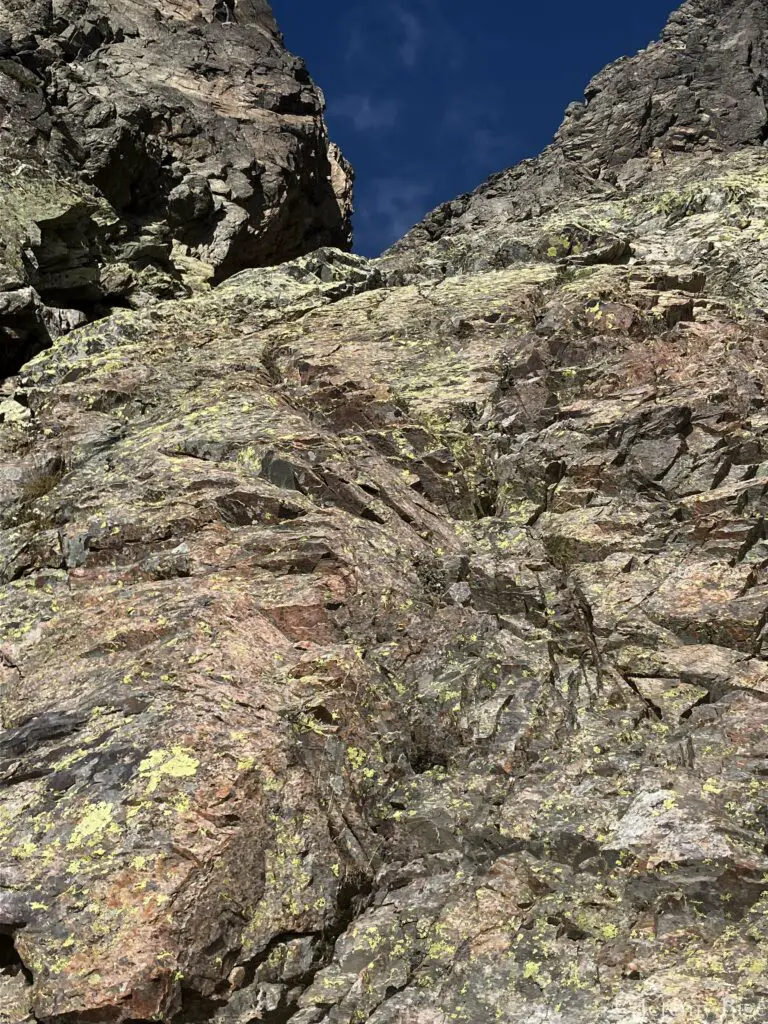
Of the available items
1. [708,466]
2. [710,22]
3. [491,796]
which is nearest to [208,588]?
[491,796]

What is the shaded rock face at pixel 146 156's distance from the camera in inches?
1278

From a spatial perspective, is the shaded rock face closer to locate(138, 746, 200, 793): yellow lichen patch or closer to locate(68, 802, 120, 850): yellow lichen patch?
locate(138, 746, 200, 793): yellow lichen patch

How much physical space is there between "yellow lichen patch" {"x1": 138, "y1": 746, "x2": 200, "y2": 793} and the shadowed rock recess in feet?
0.19

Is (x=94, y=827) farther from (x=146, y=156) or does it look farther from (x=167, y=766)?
(x=146, y=156)

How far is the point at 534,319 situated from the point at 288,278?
454 inches

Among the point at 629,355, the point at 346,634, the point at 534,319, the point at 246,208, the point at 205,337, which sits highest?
the point at 246,208

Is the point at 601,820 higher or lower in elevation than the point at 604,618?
lower

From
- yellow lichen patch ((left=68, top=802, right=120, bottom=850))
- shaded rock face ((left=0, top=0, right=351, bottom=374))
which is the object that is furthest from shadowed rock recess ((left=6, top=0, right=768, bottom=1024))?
shaded rock face ((left=0, top=0, right=351, bottom=374))

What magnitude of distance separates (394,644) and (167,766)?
15.7 ft

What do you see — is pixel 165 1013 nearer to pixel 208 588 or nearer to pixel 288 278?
pixel 208 588

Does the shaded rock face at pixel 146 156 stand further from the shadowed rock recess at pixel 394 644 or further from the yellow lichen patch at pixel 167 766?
the yellow lichen patch at pixel 167 766

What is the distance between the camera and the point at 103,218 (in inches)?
→ 1401

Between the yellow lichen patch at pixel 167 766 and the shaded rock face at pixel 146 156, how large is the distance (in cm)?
2000

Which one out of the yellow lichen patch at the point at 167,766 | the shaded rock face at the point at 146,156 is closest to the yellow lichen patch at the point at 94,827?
the yellow lichen patch at the point at 167,766
